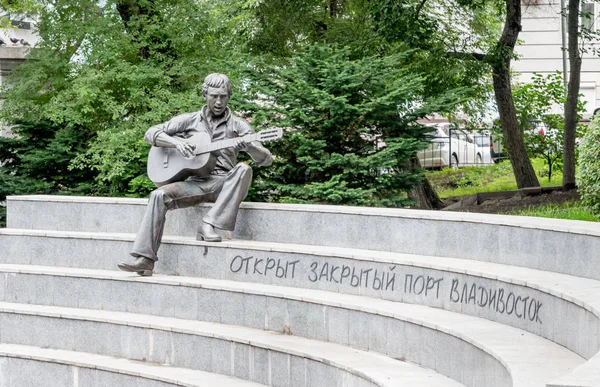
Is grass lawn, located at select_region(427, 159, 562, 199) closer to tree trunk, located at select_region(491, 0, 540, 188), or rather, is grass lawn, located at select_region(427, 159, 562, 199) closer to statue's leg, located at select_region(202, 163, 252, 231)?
tree trunk, located at select_region(491, 0, 540, 188)

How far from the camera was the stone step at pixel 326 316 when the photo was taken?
618 centimetres

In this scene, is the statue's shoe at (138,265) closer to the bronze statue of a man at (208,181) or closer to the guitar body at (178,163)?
the bronze statue of a man at (208,181)

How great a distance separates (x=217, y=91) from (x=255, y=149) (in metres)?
0.70

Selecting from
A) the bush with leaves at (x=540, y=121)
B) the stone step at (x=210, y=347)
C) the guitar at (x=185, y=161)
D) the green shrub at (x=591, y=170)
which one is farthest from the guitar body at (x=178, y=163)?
the bush with leaves at (x=540, y=121)

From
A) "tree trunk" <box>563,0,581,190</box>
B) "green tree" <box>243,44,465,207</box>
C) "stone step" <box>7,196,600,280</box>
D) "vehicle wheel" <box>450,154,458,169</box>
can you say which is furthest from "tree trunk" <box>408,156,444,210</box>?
"vehicle wheel" <box>450,154,458,169</box>

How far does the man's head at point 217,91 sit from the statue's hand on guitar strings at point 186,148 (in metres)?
0.43

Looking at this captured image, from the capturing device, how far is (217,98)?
9461mm

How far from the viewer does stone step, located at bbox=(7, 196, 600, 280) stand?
24.8 ft

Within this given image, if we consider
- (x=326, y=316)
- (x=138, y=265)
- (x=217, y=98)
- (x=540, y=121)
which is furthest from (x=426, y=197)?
(x=326, y=316)

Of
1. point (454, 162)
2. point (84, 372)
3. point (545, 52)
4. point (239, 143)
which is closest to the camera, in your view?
point (84, 372)

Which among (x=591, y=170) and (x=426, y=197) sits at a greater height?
(x=591, y=170)

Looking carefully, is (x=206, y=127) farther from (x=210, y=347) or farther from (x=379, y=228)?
(x=210, y=347)

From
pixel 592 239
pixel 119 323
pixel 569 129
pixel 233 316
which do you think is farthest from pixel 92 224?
pixel 569 129

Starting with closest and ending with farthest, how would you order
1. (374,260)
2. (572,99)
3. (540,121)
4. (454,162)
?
(374,260) → (572,99) → (540,121) → (454,162)
